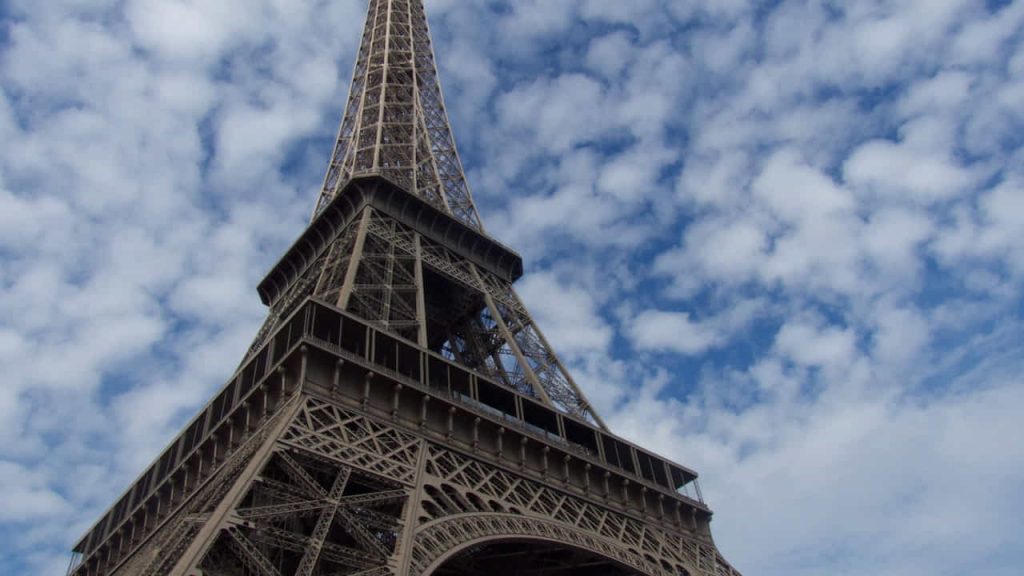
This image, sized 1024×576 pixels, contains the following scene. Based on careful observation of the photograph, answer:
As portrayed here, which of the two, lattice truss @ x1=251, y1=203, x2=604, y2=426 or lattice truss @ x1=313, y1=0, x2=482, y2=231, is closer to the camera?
lattice truss @ x1=251, y1=203, x2=604, y2=426

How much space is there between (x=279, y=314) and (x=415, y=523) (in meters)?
15.3

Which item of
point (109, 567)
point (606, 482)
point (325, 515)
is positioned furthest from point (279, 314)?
point (325, 515)

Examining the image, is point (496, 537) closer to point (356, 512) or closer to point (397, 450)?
point (397, 450)

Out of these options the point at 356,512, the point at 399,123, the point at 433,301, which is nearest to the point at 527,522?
the point at 356,512

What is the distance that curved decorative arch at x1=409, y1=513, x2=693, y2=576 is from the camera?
19734 millimetres

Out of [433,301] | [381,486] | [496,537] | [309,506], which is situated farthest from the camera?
[433,301]

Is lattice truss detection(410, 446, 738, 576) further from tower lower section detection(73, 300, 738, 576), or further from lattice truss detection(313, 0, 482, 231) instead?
lattice truss detection(313, 0, 482, 231)

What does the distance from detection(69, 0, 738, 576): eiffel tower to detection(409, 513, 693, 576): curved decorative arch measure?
5 centimetres

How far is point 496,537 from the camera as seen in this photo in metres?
22.4

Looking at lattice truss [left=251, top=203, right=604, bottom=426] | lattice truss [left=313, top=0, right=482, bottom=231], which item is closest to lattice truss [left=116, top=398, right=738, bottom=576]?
lattice truss [left=251, top=203, right=604, bottom=426]

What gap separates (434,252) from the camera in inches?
1487

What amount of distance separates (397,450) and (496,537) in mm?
3305

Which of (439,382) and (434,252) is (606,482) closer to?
(439,382)

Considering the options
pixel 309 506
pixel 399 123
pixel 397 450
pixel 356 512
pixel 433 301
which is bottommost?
pixel 309 506
